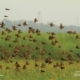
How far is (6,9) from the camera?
9.75m

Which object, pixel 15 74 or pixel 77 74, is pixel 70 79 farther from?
pixel 15 74

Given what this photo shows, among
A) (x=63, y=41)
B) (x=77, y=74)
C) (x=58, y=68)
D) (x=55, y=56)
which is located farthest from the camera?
(x=63, y=41)

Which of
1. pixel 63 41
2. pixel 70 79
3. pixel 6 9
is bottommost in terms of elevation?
pixel 70 79

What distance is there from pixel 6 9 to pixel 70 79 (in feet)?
9.88

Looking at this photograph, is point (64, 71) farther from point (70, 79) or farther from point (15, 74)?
point (15, 74)

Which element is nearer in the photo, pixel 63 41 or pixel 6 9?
pixel 6 9

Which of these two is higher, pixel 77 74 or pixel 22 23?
pixel 22 23

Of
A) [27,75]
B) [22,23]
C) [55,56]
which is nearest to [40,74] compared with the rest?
[27,75]

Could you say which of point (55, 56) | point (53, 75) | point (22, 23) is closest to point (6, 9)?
point (22, 23)

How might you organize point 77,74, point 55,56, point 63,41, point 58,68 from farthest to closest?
1. point 63,41
2. point 55,56
3. point 58,68
4. point 77,74

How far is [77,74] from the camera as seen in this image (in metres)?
9.69

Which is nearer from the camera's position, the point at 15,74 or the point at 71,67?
the point at 15,74

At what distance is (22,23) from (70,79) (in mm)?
2365

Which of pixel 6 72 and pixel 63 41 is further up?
pixel 63 41
